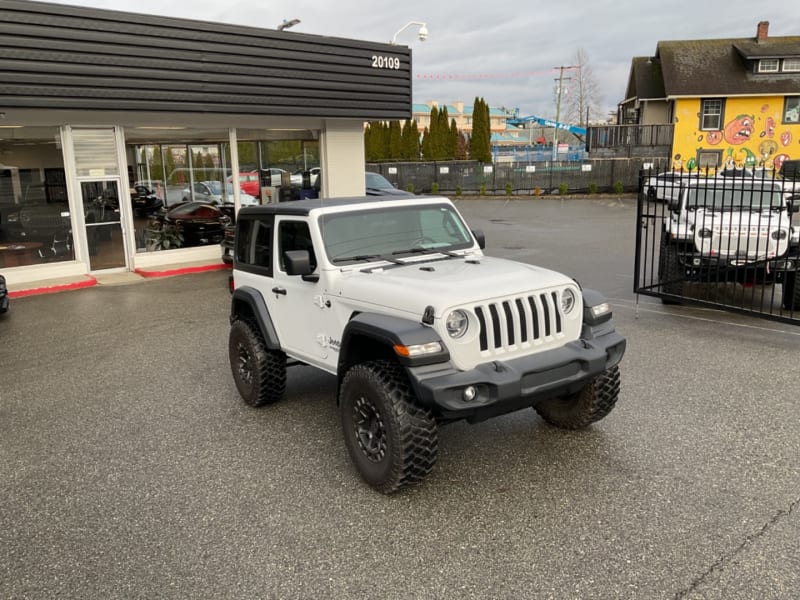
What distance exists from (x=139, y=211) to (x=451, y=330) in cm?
1168

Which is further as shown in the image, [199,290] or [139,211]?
[139,211]

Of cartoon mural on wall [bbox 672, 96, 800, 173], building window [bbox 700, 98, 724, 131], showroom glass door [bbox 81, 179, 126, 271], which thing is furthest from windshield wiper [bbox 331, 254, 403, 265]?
building window [bbox 700, 98, 724, 131]

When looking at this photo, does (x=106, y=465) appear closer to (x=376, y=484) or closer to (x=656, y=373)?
(x=376, y=484)

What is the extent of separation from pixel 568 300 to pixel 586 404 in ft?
3.05

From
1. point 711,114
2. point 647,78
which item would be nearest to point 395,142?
point 647,78

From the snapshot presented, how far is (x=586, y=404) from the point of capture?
16.0ft

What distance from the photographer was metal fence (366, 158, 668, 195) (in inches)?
1330

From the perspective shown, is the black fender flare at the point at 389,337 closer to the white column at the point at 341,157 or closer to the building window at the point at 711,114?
the white column at the point at 341,157

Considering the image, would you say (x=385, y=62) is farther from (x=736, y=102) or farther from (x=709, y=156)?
(x=736, y=102)

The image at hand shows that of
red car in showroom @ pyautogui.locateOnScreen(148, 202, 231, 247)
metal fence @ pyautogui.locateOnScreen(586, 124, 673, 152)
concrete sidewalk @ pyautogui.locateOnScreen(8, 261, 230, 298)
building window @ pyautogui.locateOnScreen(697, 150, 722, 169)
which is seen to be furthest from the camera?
metal fence @ pyautogui.locateOnScreen(586, 124, 673, 152)

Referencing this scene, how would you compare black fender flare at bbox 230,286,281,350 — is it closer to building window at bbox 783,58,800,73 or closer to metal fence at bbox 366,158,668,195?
metal fence at bbox 366,158,668,195

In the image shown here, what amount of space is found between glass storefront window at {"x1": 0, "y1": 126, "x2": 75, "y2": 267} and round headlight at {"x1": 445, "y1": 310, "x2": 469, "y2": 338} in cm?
1149

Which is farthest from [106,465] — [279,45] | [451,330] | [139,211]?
[279,45]

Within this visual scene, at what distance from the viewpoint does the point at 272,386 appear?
5.67 m
